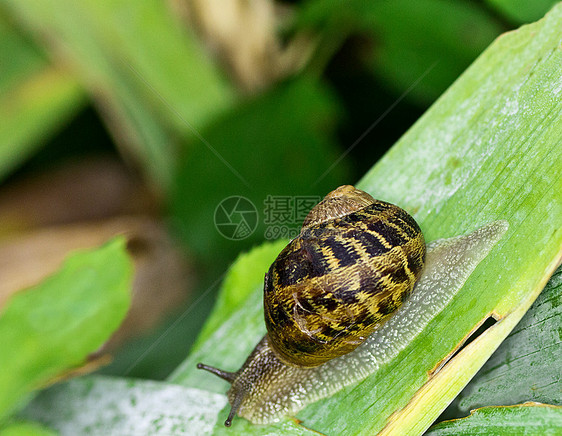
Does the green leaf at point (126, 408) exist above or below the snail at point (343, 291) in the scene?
below

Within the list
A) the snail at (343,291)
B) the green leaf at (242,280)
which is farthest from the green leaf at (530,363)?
the green leaf at (242,280)

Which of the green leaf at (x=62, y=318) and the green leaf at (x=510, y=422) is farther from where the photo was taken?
the green leaf at (x=62, y=318)

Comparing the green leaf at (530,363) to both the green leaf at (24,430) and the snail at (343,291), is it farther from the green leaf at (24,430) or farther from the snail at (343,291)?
the green leaf at (24,430)

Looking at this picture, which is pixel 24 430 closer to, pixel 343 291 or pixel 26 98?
pixel 343 291

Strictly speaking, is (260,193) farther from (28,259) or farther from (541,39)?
(28,259)

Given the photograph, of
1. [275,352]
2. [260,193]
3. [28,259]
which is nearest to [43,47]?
[28,259]
